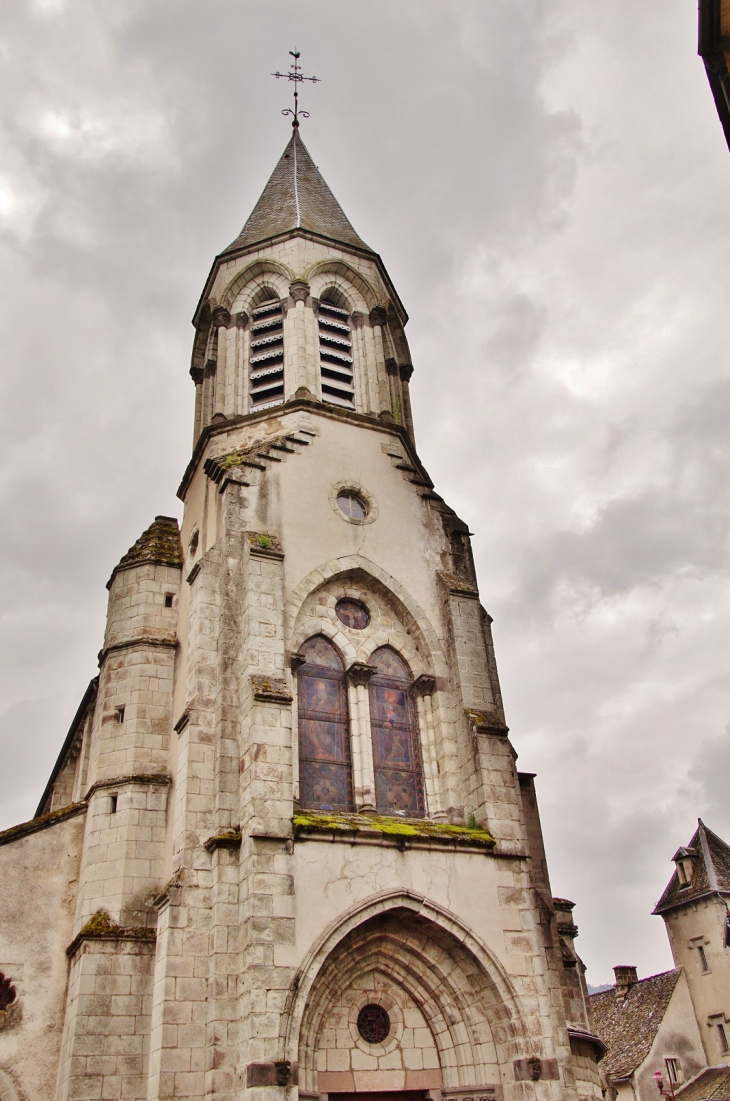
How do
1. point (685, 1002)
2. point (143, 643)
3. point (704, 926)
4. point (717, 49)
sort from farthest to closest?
point (704, 926), point (685, 1002), point (143, 643), point (717, 49)

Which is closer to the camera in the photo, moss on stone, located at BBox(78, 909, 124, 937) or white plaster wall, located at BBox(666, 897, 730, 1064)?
moss on stone, located at BBox(78, 909, 124, 937)

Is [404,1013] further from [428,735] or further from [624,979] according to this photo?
[624,979]

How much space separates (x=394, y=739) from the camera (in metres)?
14.3

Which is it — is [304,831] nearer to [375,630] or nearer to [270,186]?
[375,630]

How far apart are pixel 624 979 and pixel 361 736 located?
28.1 m

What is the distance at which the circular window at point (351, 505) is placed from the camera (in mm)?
16078

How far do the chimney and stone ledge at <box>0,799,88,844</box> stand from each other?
28.9m

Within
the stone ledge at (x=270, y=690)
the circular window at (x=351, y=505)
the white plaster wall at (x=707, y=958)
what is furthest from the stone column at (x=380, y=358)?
the white plaster wall at (x=707, y=958)

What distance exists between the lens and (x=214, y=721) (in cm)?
1295

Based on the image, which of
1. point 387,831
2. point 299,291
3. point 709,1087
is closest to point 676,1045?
point 709,1087

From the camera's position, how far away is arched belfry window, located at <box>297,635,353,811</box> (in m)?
13.3

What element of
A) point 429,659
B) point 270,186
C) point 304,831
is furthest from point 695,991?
point 270,186

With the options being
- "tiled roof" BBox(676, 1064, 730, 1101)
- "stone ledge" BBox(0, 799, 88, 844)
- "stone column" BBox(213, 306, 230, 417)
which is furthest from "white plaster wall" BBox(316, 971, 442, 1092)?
"tiled roof" BBox(676, 1064, 730, 1101)

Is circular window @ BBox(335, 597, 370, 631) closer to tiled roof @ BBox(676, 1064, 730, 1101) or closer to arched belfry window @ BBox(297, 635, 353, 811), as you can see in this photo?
arched belfry window @ BBox(297, 635, 353, 811)
